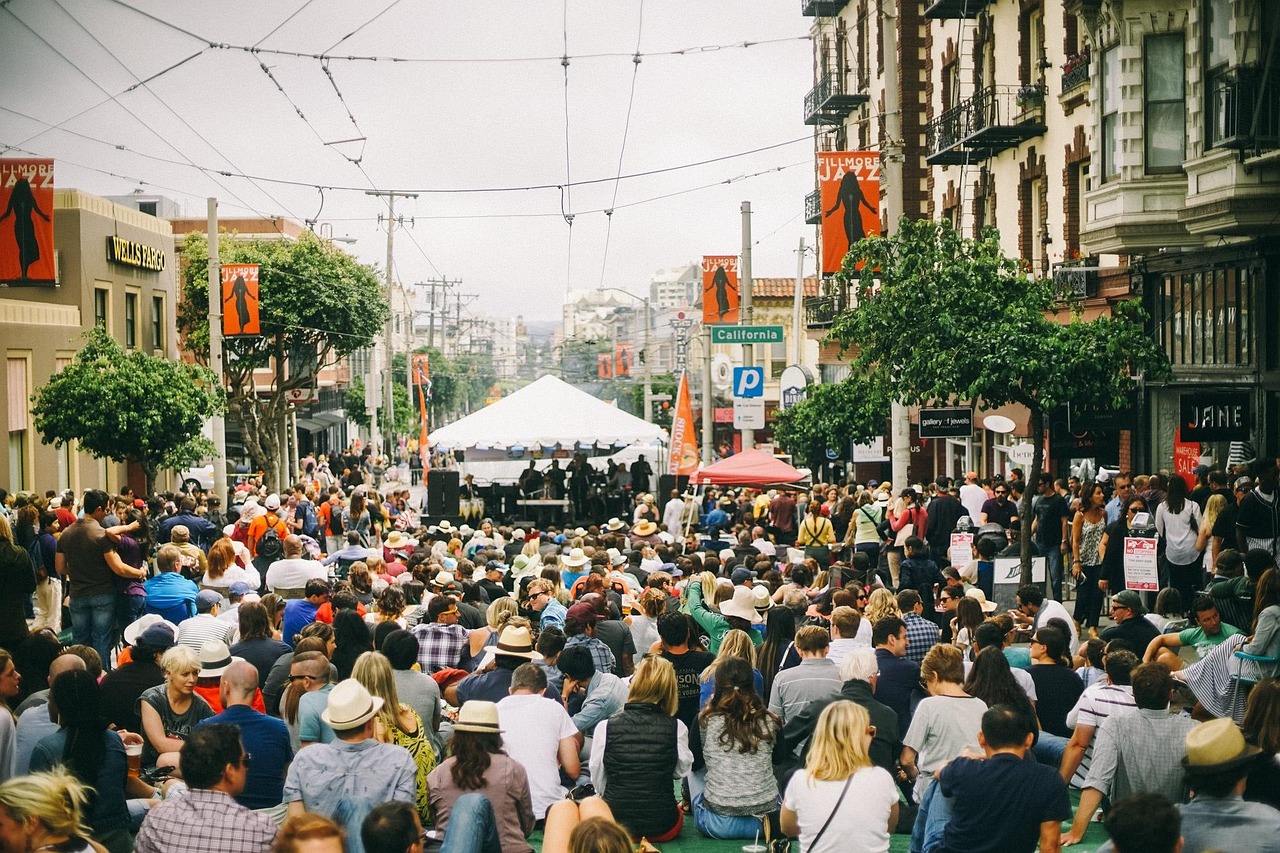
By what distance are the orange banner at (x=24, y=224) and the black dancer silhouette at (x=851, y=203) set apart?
11665 millimetres

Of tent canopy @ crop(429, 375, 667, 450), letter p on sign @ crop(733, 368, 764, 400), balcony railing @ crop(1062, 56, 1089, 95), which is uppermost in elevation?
balcony railing @ crop(1062, 56, 1089, 95)

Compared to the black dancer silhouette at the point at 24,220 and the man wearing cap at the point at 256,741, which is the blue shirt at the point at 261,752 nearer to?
the man wearing cap at the point at 256,741

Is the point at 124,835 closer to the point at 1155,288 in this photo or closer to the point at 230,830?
the point at 230,830

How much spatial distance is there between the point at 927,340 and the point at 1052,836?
949cm

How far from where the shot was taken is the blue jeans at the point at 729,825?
7570mm

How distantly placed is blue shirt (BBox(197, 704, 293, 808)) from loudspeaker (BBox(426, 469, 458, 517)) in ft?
69.5

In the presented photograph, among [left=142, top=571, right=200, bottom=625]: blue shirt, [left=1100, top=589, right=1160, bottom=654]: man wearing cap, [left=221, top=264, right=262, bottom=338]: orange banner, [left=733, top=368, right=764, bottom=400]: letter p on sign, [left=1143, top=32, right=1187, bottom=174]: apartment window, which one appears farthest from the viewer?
[left=221, top=264, right=262, bottom=338]: orange banner

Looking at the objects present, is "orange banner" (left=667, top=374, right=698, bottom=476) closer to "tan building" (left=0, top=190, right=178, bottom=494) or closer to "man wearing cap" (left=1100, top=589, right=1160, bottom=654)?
"tan building" (left=0, top=190, right=178, bottom=494)

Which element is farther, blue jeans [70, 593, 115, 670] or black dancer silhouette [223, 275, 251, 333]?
black dancer silhouette [223, 275, 251, 333]

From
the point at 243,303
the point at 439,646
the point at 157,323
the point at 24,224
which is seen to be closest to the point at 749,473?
the point at 24,224

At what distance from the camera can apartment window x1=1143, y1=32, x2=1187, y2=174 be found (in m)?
17.6

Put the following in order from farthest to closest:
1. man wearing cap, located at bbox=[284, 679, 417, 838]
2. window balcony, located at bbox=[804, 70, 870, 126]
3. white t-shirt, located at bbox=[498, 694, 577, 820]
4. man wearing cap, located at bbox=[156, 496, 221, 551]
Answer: window balcony, located at bbox=[804, 70, 870, 126], man wearing cap, located at bbox=[156, 496, 221, 551], white t-shirt, located at bbox=[498, 694, 577, 820], man wearing cap, located at bbox=[284, 679, 417, 838]

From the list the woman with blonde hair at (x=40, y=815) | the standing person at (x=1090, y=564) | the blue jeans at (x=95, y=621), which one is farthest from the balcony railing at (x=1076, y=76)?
the woman with blonde hair at (x=40, y=815)

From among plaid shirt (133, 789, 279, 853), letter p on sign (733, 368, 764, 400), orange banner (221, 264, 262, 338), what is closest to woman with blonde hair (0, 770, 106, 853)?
plaid shirt (133, 789, 279, 853)
